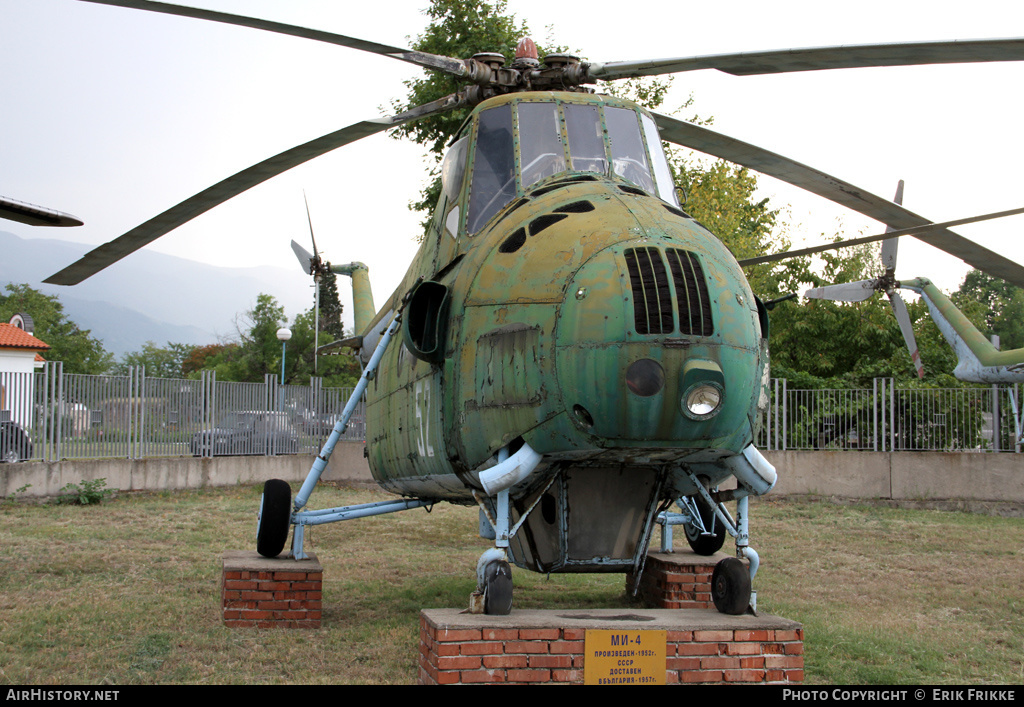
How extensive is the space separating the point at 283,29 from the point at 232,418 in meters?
16.2

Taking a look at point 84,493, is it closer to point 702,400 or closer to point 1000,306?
point 702,400

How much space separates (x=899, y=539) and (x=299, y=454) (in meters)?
13.9

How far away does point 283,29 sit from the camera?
593 cm

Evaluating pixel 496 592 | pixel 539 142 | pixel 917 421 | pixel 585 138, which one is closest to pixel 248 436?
pixel 917 421

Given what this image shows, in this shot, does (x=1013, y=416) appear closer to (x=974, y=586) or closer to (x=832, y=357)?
(x=974, y=586)

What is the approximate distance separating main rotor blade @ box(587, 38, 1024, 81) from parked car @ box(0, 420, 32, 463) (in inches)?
529

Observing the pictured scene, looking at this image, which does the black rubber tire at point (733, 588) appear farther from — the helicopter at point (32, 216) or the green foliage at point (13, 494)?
the green foliage at point (13, 494)

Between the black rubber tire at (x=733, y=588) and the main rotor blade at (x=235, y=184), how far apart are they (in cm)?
395

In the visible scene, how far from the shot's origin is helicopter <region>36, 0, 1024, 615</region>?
4375mm

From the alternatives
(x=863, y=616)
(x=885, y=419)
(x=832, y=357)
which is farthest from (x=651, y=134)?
(x=832, y=357)

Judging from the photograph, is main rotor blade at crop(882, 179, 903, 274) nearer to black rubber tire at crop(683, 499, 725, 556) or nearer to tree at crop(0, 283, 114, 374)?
black rubber tire at crop(683, 499, 725, 556)

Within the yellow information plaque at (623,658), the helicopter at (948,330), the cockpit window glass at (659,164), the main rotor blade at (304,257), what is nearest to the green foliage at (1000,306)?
the helicopter at (948,330)

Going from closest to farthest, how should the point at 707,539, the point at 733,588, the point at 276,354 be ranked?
the point at 733,588
the point at 707,539
the point at 276,354

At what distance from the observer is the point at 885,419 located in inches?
745
